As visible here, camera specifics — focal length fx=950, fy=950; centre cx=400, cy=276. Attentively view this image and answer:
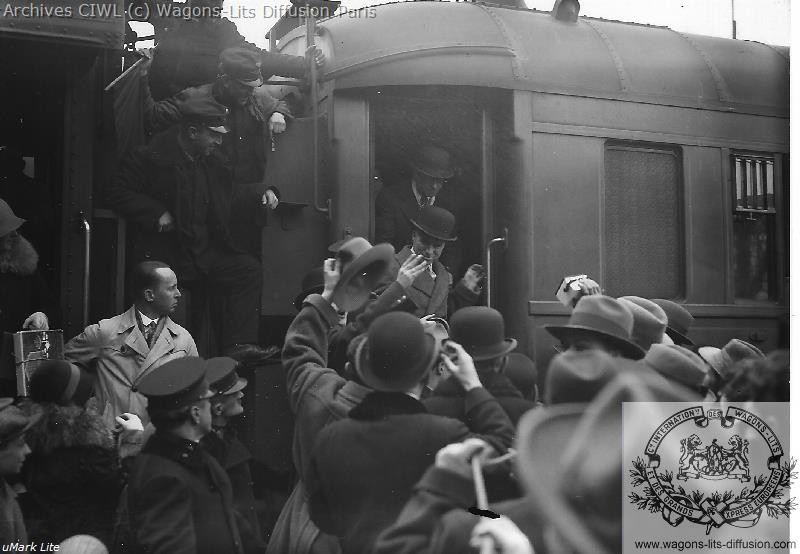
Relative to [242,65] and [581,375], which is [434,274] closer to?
[581,375]

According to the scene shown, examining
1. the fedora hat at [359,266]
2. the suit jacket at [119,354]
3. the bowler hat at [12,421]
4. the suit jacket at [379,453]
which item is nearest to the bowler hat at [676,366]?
the suit jacket at [379,453]

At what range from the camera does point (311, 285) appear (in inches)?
153

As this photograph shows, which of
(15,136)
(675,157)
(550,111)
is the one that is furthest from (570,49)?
(15,136)

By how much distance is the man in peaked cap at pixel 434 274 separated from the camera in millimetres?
3893

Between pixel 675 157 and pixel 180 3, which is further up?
pixel 180 3

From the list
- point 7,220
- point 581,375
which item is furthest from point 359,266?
point 7,220

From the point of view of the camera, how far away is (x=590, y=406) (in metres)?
3.42

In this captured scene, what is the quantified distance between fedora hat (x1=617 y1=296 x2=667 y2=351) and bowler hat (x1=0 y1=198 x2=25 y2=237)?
2.48m

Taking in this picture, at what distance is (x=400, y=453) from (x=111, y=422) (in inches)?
46.8

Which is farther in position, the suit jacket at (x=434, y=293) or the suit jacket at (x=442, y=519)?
the suit jacket at (x=434, y=293)

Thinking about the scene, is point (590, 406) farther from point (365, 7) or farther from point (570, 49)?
point (365, 7)

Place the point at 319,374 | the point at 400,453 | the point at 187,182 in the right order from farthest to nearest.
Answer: the point at 187,182 < the point at 319,374 < the point at 400,453

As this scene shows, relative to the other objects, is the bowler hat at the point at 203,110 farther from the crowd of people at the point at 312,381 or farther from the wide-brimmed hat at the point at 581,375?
the wide-brimmed hat at the point at 581,375

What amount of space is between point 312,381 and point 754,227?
2117 mm
